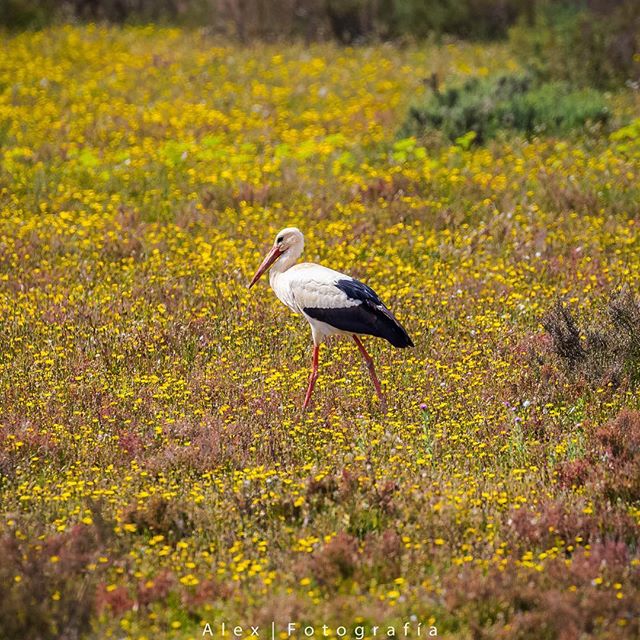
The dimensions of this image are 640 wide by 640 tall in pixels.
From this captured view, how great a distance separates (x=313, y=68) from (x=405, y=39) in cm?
329

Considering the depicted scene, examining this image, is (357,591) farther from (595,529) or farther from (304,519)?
(595,529)

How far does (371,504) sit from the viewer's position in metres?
6.30

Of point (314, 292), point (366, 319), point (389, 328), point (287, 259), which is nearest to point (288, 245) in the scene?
point (287, 259)

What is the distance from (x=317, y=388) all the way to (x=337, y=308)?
69cm

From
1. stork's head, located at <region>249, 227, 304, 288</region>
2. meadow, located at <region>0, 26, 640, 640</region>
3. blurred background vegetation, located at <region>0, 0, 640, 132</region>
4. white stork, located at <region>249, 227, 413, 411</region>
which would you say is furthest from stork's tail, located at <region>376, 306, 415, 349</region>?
blurred background vegetation, located at <region>0, 0, 640, 132</region>

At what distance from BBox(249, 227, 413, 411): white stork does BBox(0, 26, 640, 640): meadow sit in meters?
0.36

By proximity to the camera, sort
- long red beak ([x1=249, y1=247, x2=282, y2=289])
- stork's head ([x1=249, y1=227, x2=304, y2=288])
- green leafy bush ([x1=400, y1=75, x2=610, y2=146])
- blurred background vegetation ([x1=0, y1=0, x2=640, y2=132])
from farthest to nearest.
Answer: blurred background vegetation ([x1=0, y1=0, x2=640, y2=132]), green leafy bush ([x1=400, y1=75, x2=610, y2=146]), long red beak ([x1=249, y1=247, x2=282, y2=289]), stork's head ([x1=249, y1=227, x2=304, y2=288])

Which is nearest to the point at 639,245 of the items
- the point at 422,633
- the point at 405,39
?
the point at 422,633

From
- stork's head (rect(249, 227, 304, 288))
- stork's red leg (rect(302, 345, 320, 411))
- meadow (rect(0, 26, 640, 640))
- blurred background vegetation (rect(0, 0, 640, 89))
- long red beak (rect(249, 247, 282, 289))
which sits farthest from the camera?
blurred background vegetation (rect(0, 0, 640, 89))

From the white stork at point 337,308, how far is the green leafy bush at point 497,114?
6.92 metres

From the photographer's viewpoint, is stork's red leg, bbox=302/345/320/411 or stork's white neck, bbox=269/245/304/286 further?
stork's white neck, bbox=269/245/304/286

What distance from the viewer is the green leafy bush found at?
15008mm

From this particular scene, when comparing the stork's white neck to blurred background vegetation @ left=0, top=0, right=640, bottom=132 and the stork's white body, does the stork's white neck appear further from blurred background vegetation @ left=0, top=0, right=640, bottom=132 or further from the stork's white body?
blurred background vegetation @ left=0, top=0, right=640, bottom=132

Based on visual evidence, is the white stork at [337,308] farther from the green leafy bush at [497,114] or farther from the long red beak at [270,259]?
the green leafy bush at [497,114]
